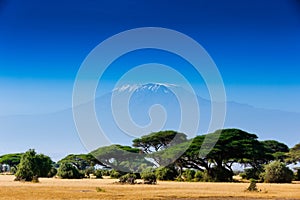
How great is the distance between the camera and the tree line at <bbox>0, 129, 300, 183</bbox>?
36.0 meters

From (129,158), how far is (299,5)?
40982 millimetres

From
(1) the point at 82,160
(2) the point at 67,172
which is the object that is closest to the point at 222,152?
(2) the point at 67,172

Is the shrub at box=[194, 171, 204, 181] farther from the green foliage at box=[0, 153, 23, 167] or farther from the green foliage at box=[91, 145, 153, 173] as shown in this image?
the green foliage at box=[0, 153, 23, 167]

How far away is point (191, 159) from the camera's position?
4222 cm

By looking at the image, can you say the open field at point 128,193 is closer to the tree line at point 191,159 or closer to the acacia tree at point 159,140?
the tree line at point 191,159

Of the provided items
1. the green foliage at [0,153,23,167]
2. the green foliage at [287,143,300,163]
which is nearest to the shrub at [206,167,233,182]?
the green foliage at [287,143,300,163]

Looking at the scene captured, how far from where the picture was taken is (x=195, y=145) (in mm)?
41438

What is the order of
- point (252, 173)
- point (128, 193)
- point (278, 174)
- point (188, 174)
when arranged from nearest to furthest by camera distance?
point (128, 193) < point (278, 174) < point (188, 174) < point (252, 173)

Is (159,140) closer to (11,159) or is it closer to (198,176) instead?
(198,176)

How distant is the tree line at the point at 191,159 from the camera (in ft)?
118

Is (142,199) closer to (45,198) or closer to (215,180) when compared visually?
(45,198)

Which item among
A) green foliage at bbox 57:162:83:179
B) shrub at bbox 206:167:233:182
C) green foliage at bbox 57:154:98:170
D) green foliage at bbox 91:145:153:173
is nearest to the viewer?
shrub at bbox 206:167:233:182

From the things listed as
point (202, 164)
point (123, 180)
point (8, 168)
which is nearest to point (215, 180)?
point (202, 164)

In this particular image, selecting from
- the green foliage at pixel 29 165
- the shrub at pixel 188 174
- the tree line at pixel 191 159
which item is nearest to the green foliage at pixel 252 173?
the tree line at pixel 191 159
